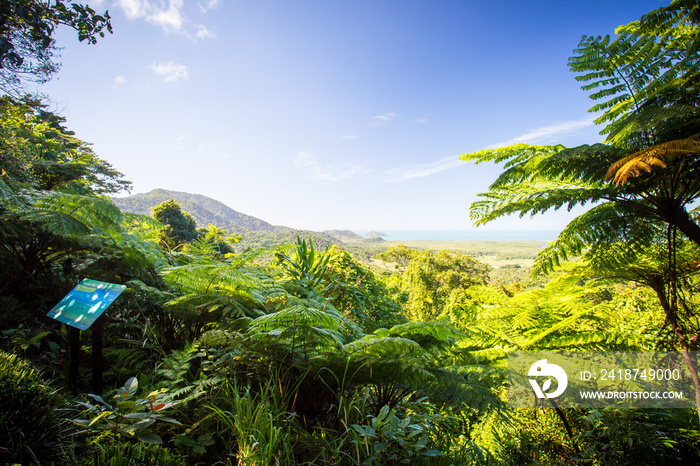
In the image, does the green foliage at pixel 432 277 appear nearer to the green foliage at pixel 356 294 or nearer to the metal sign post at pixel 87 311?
the green foliage at pixel 356 294

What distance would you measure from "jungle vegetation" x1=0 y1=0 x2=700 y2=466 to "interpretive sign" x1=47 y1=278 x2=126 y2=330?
21cm

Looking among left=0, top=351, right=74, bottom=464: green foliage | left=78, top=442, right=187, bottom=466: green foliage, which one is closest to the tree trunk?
left=78, top=442, right=187, bottom=466: green foliage

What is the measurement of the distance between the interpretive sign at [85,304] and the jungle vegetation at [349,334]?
21 centimetres

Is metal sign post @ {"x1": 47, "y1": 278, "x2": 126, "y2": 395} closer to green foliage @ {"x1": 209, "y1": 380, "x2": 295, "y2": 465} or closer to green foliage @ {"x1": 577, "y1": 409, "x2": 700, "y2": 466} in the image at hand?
green foliage @ {"x1": 209, "y1": 380, "x2": 295, "y2": 465}

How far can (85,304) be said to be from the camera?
4.25 feet

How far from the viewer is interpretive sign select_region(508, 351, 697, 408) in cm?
212

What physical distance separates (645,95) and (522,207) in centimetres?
110

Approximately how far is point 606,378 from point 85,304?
378 centimetres

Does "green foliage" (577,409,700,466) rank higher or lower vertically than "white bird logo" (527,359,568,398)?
lower

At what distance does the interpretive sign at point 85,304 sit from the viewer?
124 cm

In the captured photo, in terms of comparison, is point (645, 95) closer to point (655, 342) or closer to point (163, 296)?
point (655, 342)

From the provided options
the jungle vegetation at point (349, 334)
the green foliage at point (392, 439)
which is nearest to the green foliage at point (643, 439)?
the jungle vegetation at point (349, 334)

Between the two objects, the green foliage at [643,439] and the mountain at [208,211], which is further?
the mountain at [208,211]

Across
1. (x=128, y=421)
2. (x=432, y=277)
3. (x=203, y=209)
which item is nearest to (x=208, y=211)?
(x=203, y=209)
